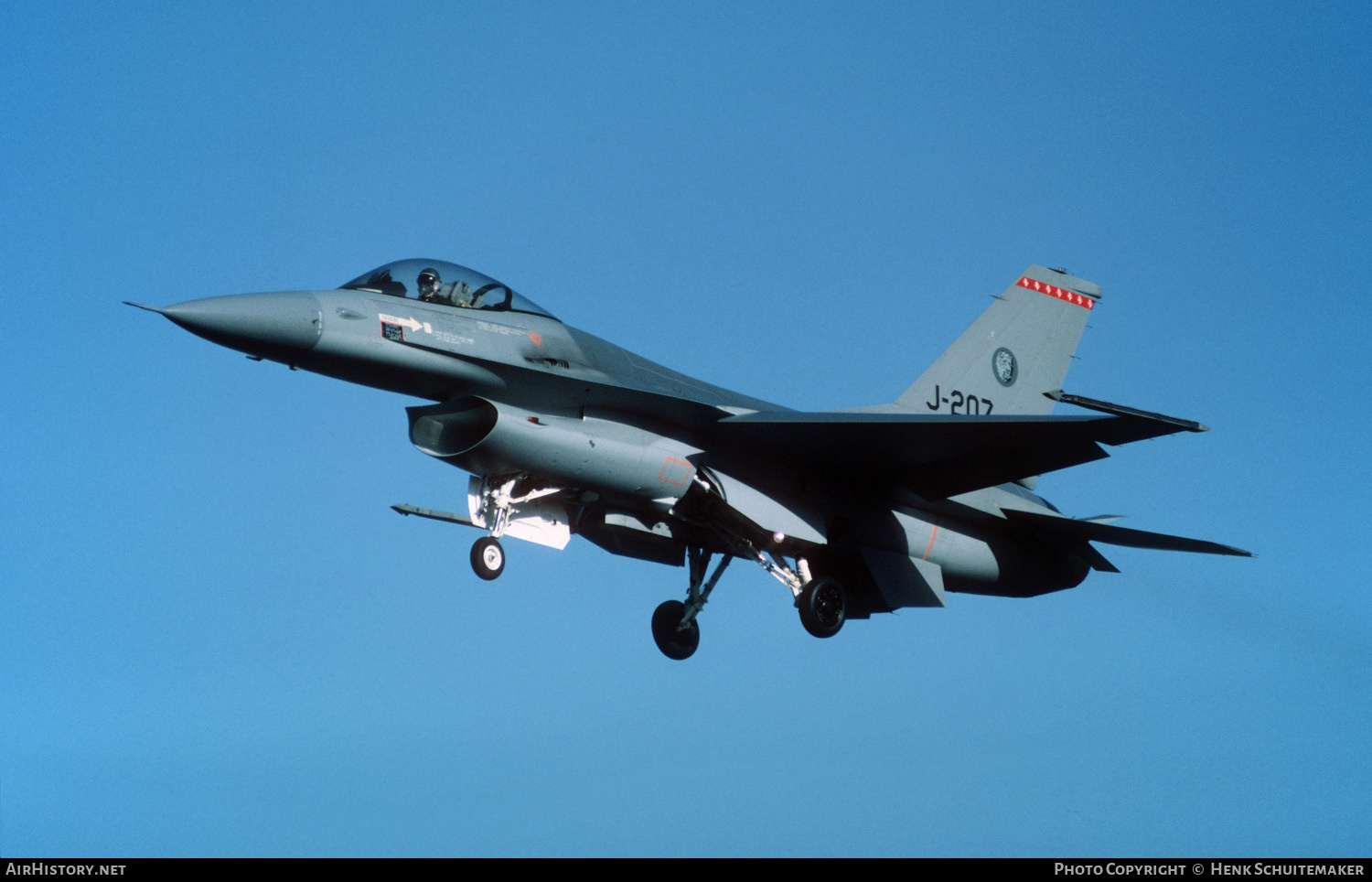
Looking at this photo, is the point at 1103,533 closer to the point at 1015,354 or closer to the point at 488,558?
the point at 1015,354

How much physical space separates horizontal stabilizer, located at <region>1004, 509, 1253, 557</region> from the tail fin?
2.23m

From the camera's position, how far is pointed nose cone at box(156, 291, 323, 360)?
1308 centimetres

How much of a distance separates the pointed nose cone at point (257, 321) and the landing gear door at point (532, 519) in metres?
→ 2.46

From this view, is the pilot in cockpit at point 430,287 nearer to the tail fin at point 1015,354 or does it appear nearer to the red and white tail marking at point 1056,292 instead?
the tail fin at point 1015,354

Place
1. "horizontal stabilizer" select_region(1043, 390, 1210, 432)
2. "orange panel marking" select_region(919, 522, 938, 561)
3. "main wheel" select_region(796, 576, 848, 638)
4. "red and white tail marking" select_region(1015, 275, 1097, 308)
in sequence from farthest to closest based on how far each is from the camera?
"red and white tail marking" select_region(1015, 275, 1097, 308) → "orange panel marking" select_region(919, 522, 938, 561) → "main wheel" select_region(796, 576, 848, 638) → "horizontal stabilizer" select_region(1043, 390, 1210, 432)

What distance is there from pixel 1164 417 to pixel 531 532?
6985mm

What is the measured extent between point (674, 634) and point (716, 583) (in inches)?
35.8

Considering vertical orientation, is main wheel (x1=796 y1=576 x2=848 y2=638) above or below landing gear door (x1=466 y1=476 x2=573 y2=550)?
below

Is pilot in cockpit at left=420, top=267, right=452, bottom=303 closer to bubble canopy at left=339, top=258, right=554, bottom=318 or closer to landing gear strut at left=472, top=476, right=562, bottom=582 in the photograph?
bubble canopy at left=339, top=258, right=554, bottom=318

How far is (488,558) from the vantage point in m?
14.5

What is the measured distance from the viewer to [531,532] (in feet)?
49.9

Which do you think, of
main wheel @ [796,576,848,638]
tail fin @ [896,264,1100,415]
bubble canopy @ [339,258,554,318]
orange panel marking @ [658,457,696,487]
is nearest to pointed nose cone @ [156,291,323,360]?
bubble canopy @ [339,258,554,318]

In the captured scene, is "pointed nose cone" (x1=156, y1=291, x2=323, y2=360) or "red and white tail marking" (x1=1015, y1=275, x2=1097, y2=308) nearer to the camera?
"pointed nose cone" (x1=156, y1=291, x2=323, y2=360)

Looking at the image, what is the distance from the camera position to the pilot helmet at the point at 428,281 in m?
14.5
